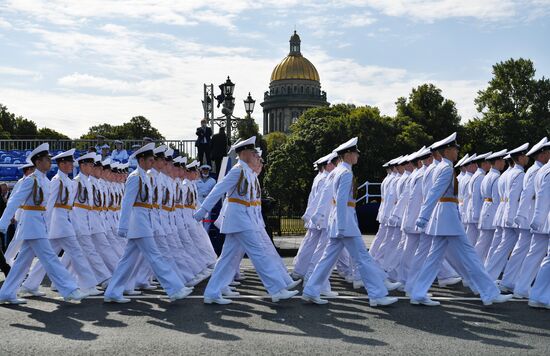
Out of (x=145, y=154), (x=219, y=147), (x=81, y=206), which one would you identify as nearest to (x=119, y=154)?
(x=219, y=147)

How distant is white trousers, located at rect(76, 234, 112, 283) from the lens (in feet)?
38.9

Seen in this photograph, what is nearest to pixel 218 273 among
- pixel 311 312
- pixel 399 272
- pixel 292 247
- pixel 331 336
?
pixel 311 312

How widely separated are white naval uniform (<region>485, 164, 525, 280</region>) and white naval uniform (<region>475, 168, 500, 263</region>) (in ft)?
2.55

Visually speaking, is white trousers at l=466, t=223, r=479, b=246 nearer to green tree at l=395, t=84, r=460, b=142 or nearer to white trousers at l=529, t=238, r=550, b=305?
white trousers at l=529, t=238, r=550, b=305

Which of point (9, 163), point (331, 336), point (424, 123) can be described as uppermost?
point (424, 123)

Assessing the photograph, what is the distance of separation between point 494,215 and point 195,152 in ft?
41.9

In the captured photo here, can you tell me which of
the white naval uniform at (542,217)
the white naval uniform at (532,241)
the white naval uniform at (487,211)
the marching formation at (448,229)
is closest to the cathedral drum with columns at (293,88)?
the marching formation at (448,229)

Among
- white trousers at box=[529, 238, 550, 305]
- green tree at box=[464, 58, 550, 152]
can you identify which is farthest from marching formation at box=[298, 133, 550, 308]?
green tree at box=[464, 58, 550, 152]

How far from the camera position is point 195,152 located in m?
23.8

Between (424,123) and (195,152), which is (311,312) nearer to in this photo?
(195,152)

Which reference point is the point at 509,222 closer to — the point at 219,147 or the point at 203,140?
the point at 219,147

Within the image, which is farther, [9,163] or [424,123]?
[424,123]

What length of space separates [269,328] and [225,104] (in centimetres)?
1503

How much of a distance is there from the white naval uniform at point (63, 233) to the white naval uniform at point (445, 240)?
4811mm
